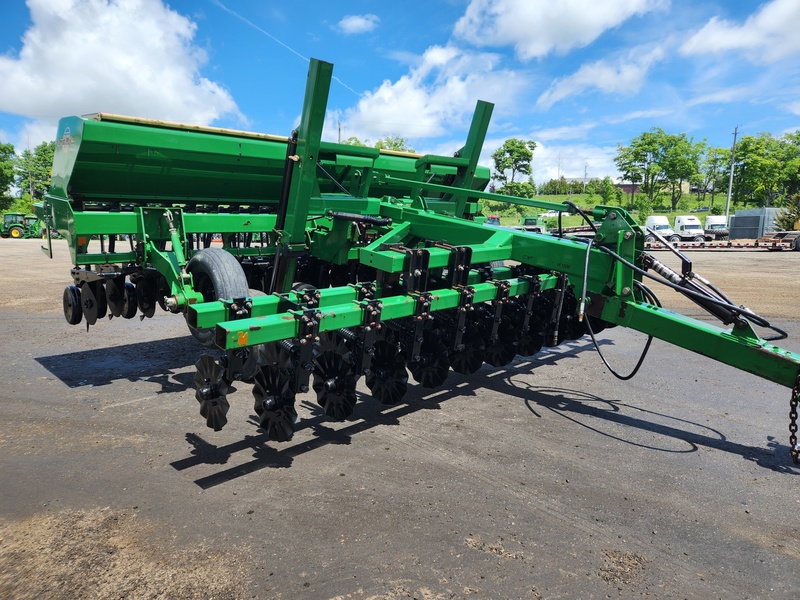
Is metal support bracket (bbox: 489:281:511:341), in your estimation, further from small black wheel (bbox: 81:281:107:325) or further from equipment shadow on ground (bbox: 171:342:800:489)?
small black wheel (bbox: 81:281:107:325)

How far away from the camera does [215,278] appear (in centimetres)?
406

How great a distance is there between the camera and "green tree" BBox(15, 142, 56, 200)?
53094 millimetres

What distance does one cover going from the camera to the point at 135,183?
16.3 ft

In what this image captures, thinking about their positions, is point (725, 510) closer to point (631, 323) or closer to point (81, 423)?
point (631, 323)

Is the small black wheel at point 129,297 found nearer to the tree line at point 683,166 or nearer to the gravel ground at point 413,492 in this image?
the gravel ground at point 413,492

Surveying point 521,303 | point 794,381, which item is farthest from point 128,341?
point 794,381

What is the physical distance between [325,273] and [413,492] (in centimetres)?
340

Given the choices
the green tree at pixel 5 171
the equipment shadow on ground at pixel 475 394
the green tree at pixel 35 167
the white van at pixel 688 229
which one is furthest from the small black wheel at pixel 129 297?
the green tree at pixel 35 167

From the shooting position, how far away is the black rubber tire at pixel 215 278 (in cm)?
403

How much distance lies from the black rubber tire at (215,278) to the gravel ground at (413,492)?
2.80 ft

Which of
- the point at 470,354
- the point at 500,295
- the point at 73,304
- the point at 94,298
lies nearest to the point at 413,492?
the point at 500,295

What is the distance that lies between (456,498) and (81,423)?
9.10 ft

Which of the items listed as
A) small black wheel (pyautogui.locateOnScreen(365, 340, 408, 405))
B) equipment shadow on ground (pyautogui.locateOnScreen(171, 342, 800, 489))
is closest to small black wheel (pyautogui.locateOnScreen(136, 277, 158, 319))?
equipment shadow on ground (pyautogui.locateOnScreen(171, 342, 800, 489))

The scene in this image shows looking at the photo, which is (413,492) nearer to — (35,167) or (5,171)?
(5,171)
